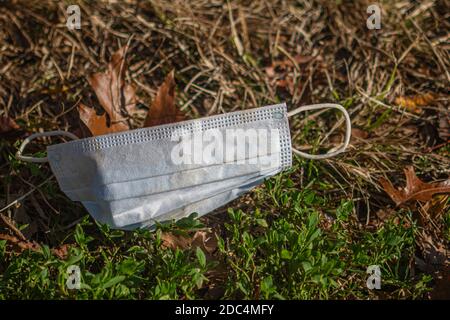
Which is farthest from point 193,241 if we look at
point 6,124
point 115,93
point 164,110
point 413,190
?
point 6,124

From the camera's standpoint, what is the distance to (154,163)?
240cm

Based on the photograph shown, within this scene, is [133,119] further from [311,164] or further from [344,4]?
[344,4]

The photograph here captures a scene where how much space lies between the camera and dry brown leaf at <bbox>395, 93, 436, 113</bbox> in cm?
318

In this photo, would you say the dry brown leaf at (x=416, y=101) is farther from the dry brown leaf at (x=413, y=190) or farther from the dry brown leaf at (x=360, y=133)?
the dry brown leaf at (x=413, y=190)

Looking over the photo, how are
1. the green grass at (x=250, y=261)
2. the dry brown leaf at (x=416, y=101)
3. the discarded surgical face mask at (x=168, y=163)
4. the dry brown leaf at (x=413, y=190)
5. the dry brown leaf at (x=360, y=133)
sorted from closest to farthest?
1. the green grass at (x=250, y=261)
2. the discarded surgical face mask at (x=168, y=163)
3. the dry brown leaf at (x=413, y=190)
4. the dry brown leaf at (x=360, y=133)
5. the dry brown leaf at (x=416, y=101)

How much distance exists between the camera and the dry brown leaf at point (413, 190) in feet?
8.61

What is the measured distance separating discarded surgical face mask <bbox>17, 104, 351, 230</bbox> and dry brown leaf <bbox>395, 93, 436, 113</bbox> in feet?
3.48

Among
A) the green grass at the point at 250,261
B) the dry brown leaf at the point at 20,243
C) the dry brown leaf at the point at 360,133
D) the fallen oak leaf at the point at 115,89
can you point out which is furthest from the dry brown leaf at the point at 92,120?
the dry brown leaf at the point at 360,133

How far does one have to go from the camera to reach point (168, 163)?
2404mm

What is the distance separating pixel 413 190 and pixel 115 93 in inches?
65.4

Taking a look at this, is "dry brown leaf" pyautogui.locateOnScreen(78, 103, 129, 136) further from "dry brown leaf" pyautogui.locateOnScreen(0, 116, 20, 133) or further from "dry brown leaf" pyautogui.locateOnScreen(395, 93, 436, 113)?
"dry brown leaf" pyautogui.locateOnScreen(395, 93, 436, 113)

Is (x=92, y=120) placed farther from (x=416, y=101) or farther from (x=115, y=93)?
(x=416, y=101)

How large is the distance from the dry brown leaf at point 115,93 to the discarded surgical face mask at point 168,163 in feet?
1.27
